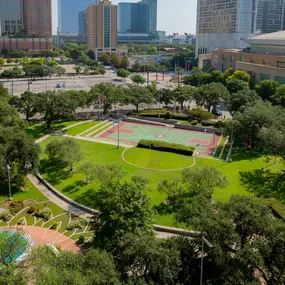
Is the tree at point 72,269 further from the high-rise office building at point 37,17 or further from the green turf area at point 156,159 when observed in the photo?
the high-rise office building at point 37,17

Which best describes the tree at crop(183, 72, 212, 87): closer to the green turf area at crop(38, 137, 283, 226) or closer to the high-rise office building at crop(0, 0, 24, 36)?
the green turf area at crop(38, 137, 283, 226)

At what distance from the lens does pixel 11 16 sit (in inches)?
6850

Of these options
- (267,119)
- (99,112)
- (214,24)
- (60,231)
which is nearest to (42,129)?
(99,112)

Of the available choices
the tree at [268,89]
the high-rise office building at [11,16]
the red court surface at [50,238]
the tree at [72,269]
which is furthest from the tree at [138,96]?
the high-rise office building at [11,16]

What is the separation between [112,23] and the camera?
517 feet

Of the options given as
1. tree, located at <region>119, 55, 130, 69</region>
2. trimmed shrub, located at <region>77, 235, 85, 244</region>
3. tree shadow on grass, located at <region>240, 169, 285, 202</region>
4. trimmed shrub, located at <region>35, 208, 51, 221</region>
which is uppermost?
tree, located at <region>119, 55, 130, 69</region>

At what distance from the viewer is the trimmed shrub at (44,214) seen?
2676 centimetres

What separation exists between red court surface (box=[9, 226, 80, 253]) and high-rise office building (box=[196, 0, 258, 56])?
110m

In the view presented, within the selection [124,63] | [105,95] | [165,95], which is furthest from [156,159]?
[124,63]

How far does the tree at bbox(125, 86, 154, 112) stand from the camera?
57472mm

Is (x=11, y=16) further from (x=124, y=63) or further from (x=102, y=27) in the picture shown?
(x=124, y=63)

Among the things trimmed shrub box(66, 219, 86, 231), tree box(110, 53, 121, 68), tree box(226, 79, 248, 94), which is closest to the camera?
trimmed shrub box(66, 219, 86, 231)

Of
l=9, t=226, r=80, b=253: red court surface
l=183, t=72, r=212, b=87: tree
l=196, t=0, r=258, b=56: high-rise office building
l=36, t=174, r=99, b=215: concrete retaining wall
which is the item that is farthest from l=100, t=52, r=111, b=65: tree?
l=9, t=226, r=80, b=253: red court surface

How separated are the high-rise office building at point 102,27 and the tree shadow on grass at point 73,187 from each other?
13487 centimetres
